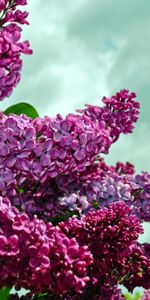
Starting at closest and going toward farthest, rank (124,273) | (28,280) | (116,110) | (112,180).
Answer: (28,280) → (124,273) → (112,180) → (116,110)

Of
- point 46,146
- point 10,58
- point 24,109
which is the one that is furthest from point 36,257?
point 24,109

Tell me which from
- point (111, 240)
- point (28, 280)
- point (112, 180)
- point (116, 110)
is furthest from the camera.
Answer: point (116, 110)

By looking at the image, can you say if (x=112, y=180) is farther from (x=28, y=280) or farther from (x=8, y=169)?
(x=28, y=280)

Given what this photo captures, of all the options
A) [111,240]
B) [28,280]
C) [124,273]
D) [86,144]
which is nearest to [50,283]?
[28,280]

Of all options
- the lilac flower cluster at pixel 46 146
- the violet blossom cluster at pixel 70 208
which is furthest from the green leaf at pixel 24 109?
the lilac flower cluster at pixel 46 146

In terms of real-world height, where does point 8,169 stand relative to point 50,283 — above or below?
above

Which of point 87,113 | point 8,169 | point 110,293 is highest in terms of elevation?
point 87,113

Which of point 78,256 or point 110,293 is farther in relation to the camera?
point 110,293

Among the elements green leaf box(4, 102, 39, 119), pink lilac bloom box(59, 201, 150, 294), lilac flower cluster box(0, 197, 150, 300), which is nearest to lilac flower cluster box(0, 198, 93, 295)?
lilac flower cluster box(0, 197, 150, 300)
